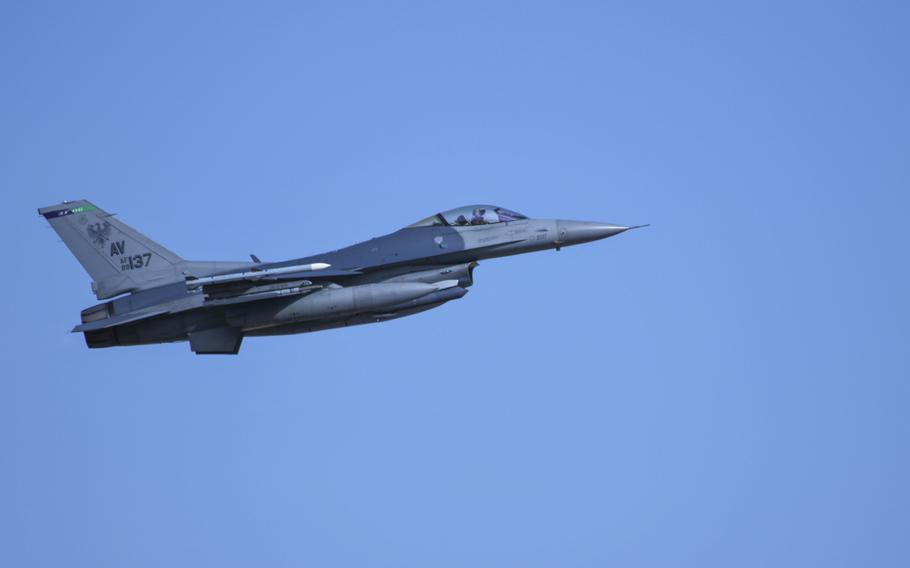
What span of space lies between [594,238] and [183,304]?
8.27 metres

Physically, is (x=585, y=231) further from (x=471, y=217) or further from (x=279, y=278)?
(x=279, y=278)

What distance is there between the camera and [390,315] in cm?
2370

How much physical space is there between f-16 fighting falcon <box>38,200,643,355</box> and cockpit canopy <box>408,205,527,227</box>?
0.07ft

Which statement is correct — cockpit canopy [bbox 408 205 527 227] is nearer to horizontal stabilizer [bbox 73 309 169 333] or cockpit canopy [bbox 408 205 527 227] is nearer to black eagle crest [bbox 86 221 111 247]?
horizontal stabilizer [bbox 73 309 169 333]

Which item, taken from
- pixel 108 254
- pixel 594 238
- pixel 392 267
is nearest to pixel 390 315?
pixel 392 267

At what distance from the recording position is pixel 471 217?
2458cm

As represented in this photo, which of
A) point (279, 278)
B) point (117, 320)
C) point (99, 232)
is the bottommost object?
point (117, 320)

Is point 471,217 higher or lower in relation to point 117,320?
higher

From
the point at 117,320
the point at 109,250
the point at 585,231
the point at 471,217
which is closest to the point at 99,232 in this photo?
the point at 109,250

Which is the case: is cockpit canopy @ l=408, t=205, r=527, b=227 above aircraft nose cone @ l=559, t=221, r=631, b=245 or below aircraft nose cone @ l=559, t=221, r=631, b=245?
above

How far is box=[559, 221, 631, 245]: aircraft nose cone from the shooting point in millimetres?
24281

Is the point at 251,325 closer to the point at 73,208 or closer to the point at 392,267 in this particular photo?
the point at 392,267

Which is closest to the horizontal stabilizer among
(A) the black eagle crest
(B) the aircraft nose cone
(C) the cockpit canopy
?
(A) the black eagle crest

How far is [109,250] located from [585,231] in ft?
32.3
